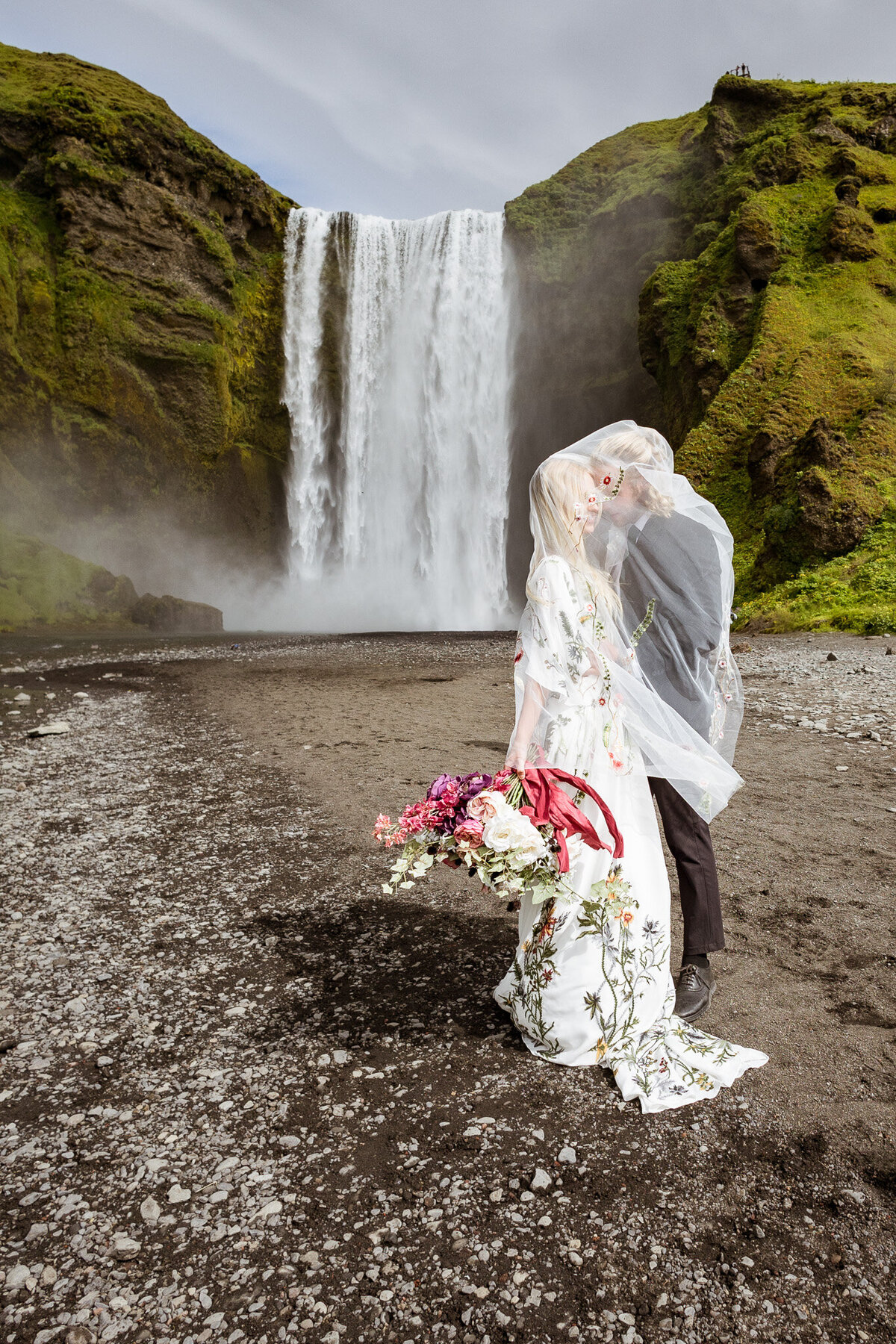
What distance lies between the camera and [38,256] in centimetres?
3297

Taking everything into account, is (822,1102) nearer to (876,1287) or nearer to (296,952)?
(876,1287)

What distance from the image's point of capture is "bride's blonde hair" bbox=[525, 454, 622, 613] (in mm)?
3369

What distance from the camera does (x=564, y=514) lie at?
337 cm

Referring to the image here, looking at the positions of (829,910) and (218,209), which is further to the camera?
(218,209)

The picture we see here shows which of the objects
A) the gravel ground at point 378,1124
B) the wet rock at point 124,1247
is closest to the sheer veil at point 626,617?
the gravel ground at point 378,1124

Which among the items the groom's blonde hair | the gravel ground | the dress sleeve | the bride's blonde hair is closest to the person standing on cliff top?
the groom's blonde hair

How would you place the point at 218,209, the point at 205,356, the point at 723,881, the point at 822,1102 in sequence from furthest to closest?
1. the point at 218,209
2. the point at 205,356
3. the point at 723,881
4. the point at 822,1102

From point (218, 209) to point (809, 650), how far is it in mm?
36622

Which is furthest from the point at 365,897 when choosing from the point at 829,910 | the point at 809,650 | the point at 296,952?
the point at 809,650

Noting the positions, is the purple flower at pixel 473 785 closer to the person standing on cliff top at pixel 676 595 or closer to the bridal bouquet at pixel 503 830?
the bridal bouquet at pixel 503 830

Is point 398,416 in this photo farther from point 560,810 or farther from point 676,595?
point 560,810

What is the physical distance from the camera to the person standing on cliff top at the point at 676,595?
3.47 metres

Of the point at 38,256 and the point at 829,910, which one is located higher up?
the point at 38,256

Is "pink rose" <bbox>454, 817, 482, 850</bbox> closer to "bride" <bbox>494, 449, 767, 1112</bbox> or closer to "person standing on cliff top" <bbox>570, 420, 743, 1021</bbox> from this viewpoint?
"bride" <bbox>494, 449, 767, 1112</bbox>
